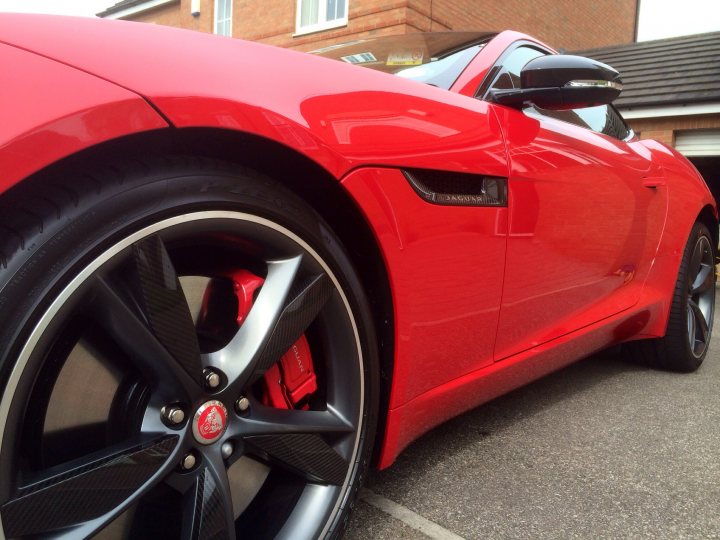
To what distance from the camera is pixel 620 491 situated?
172cm

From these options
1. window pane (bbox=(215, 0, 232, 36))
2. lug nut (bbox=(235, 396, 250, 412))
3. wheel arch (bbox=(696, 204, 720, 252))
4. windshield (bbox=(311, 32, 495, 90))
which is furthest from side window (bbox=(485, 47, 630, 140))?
window pane (bbox=(215, 0, 232, 36))

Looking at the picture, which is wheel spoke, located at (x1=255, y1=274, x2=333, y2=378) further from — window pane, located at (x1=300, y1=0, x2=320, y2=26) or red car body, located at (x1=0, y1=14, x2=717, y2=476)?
window pane, located at (x1=300, y1=0, x2=320, y2=26)

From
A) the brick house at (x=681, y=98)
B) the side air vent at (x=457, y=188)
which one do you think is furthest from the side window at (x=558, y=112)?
the brick house at (x=681, y=98)

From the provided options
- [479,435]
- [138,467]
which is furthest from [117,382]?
[479,435]

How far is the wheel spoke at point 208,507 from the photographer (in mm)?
993

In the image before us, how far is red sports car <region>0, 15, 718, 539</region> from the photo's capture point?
84cm

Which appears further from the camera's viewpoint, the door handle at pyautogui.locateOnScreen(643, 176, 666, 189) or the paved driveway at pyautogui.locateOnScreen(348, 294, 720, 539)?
the door handle at pyautogui.locateOnScreen(643, 176, 666, 189)

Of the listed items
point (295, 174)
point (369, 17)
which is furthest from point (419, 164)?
point (369, 17)

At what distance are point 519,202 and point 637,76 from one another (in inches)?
374

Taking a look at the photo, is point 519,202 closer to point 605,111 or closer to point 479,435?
point 479,435

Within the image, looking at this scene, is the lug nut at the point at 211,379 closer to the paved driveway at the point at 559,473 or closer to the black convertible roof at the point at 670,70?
the paved driveway at the point at 559,473

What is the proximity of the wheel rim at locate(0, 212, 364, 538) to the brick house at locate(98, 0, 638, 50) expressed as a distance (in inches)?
363

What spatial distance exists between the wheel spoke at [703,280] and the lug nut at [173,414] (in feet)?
9.92

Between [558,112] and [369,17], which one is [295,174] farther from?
[369,17]
